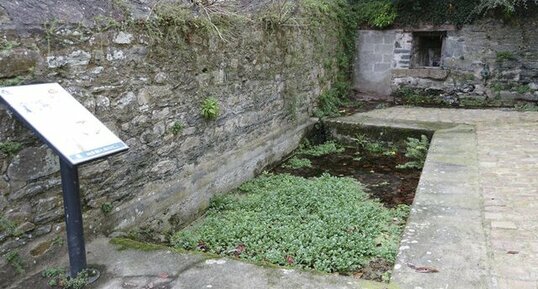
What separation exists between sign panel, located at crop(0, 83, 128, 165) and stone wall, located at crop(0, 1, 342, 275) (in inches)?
10.9

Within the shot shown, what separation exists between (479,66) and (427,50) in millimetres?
1330

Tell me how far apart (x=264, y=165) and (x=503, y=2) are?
593 cm

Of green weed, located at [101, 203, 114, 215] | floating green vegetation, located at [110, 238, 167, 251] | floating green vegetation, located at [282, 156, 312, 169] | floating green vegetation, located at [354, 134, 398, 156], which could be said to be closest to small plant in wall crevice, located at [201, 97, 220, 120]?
green weed, located at [101, 203, 114, 215]

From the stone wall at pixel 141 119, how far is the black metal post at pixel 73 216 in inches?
15.6

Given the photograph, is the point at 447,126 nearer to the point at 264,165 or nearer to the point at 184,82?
the point at 264,165

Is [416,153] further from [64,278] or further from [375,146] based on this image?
[64,278]

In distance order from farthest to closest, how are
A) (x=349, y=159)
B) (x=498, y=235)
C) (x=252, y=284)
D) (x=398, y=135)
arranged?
(x=398, y=135), (x=349, y=159), (x=498, y=235), (x=252, y=284)

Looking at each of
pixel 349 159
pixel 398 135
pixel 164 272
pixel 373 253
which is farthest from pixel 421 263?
pixel 398 135

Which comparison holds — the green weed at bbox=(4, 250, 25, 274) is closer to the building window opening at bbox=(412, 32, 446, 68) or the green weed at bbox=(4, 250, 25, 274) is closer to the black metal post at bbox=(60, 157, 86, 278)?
the black metal post at bbox=(60, 157, 86, 278)

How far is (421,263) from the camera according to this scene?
2.68 metres

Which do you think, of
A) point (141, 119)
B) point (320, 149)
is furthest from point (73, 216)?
point (320, 149)

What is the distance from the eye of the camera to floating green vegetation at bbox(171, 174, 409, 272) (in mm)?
3166

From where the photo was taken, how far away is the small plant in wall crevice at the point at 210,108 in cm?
434

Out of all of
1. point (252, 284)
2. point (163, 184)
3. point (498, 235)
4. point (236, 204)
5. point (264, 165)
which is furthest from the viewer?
point (264, 165)
